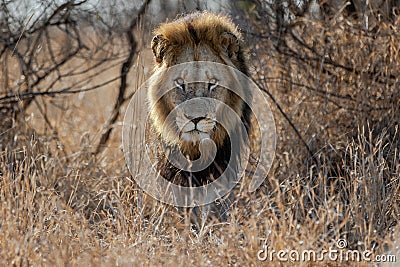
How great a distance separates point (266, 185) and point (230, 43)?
41.1 inches

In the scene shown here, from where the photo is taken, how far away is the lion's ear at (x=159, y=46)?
15.0ft

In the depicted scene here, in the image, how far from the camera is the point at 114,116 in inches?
269

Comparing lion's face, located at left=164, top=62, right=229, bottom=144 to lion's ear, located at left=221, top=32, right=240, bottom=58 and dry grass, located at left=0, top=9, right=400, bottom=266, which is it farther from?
dry grass, located at left=0, top=9, right=400, bottom=266

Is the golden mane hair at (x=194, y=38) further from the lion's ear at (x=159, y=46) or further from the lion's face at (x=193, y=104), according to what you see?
the lion's face at (x=193, y=104)

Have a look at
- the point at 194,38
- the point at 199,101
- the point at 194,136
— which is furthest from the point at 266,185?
the point at 194,38

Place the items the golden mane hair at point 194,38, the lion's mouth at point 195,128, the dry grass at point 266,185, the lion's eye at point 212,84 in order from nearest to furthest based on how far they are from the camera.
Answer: the dry grass at point 266,185, the lion's mouth at point 195,128, the lion's eye at point 212,84, the golden mane hair at point 194,38

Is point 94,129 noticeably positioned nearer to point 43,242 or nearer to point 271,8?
point 271,8

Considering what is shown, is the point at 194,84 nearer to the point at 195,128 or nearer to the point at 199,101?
the point at 199,101

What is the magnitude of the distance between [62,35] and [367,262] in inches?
171

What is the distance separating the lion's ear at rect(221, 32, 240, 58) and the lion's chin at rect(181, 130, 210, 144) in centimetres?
58

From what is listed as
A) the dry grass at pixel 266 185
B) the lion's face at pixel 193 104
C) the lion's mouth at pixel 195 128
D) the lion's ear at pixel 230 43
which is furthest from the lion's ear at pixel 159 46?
the dry grass at pixel 266 185

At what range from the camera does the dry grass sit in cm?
359

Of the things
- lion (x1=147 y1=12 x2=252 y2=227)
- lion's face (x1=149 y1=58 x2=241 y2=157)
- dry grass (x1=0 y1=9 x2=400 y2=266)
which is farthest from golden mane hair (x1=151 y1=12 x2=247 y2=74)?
dry grass (x1=0 y1=9 x2=400 y2=266)

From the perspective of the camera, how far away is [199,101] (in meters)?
4.30
